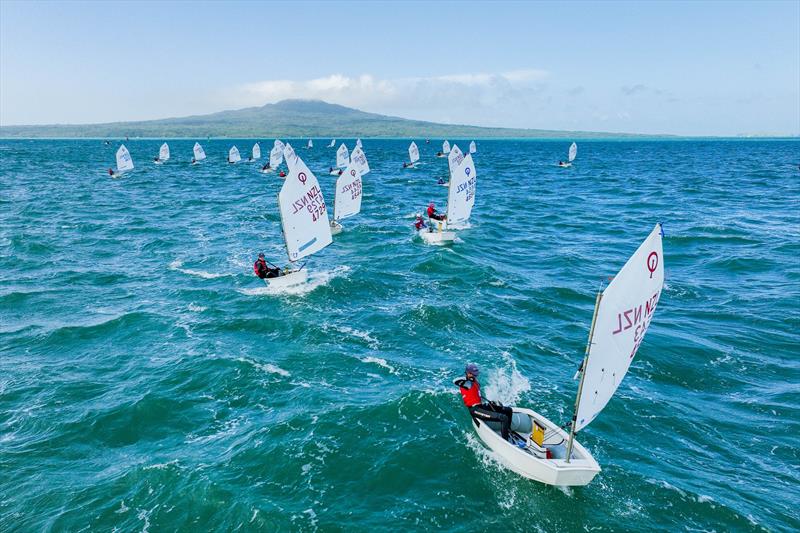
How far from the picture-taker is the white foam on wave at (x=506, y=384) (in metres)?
21.2

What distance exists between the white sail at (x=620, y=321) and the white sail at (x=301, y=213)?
2317 cm

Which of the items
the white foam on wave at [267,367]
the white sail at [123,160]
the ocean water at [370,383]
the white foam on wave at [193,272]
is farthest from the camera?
the white sail at [123,160]

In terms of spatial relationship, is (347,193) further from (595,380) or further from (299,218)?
(595,380)

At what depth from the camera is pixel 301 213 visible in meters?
34.1

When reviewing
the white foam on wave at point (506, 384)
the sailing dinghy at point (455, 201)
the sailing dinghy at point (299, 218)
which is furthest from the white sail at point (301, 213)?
the white foam on wave at point (506, 384)

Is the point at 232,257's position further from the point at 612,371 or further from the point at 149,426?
the point at 612,371

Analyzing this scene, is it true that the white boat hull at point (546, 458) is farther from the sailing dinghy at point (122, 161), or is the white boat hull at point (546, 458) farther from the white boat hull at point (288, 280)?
the sailing dinghy at point (122, 161)

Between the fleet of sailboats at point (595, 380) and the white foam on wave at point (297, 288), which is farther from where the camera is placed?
the white foam on wave at point (297, 288)

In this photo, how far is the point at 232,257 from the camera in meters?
41.8

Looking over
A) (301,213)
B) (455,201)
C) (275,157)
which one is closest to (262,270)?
(301,213)

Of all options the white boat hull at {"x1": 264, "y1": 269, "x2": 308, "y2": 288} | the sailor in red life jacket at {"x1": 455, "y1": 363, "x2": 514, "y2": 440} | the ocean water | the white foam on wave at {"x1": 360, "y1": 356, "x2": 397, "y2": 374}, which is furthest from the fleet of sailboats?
the white boat hull at {"x1": 264, "y1": 269, "x2": 308, "y2": 288}

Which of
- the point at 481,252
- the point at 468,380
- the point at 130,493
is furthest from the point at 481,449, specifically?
the point at 481,252

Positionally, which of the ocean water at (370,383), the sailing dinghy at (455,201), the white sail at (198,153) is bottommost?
the ocean water at (370,383)

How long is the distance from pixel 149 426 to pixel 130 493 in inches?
158
